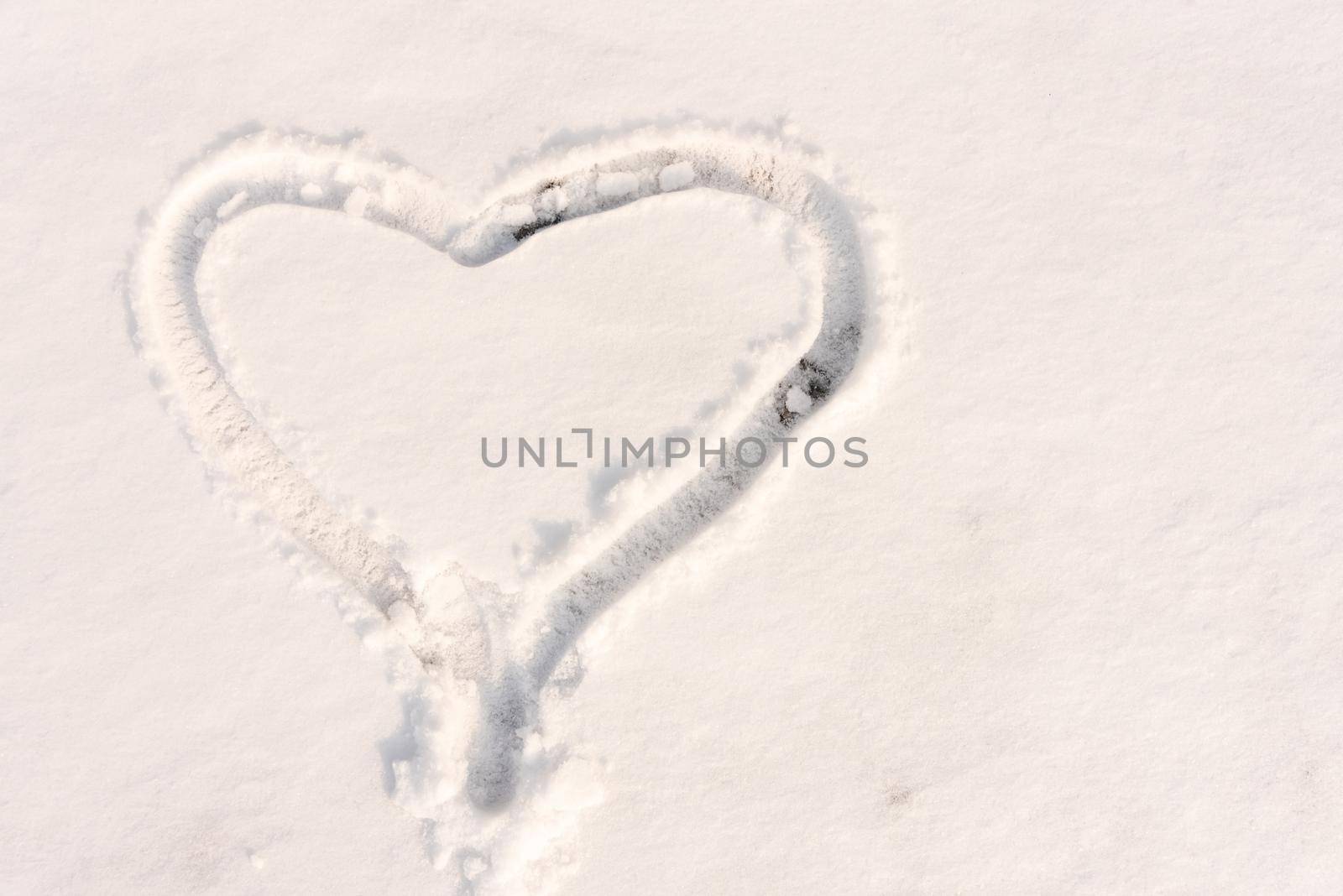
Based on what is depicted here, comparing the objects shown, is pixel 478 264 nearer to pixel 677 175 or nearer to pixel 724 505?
pixel 677 175


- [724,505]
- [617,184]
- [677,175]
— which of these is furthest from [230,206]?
[724,505]

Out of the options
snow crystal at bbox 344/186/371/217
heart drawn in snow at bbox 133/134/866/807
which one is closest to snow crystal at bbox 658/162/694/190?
heart drawn in snow at bbox 133/134/866/807

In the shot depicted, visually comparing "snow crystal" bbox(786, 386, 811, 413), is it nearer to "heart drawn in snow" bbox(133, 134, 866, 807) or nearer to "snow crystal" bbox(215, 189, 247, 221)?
"heart drawn in snow" bbox(133, 134, 866, 807)

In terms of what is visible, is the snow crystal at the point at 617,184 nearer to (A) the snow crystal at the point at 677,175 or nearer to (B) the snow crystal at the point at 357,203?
(A) the snow crystal at the point at 677,175

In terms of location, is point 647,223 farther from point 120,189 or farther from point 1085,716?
point 1085,716

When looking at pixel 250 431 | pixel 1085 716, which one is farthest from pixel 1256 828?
pixel 250 431

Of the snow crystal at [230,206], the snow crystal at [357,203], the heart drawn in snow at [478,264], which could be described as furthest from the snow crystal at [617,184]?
the snow crystal at [230,206]
